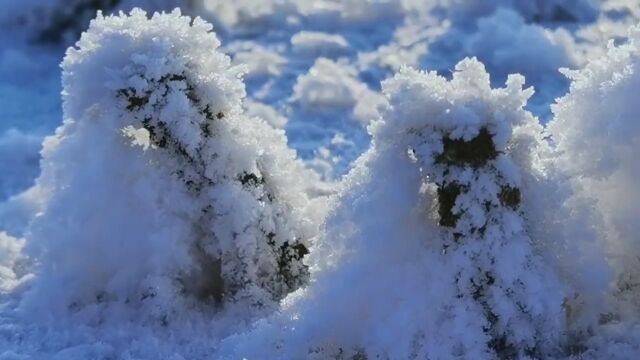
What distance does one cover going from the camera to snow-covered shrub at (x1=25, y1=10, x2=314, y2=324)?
1097 centimetres

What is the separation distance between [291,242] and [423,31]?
1468 centimetres

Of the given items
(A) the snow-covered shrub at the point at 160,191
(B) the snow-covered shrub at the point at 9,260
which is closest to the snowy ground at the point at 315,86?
(B) the snow-covered shrub at the point at 9,260

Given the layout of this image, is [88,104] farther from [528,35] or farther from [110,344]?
[528,35]

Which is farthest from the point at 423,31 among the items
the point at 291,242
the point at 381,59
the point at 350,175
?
the point at 350,175

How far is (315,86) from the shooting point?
21.4 metres

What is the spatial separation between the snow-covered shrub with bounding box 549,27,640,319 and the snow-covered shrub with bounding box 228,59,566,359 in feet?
1.94

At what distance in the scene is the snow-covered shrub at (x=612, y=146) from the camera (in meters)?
9.40

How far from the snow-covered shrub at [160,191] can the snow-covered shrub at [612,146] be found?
9.70 feet

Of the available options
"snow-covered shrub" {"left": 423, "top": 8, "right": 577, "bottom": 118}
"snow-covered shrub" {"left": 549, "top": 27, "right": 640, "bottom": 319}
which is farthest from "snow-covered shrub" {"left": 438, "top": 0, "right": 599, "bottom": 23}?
"snow-covered shrub" {"left": 549, "top": 27, "right": 640, "bottom": 319}

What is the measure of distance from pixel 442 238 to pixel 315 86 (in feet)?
41.2

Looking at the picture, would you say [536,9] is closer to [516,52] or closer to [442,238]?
[516,52]

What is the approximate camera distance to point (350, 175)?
9.26m

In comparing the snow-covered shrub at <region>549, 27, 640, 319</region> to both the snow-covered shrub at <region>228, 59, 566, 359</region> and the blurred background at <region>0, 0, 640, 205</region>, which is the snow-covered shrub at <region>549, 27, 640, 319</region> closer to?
the snow-covered shrub at <region>228, 59, 566, 359</region>

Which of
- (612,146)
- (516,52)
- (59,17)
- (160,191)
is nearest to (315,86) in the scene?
(516,52)
